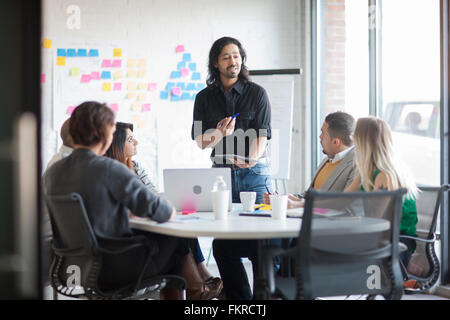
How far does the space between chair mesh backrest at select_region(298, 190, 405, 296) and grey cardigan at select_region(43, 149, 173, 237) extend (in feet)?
2.19

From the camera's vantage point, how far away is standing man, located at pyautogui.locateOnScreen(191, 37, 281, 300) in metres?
3.13

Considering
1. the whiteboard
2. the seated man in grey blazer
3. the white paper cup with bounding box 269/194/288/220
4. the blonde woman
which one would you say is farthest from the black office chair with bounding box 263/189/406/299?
the whiteboard

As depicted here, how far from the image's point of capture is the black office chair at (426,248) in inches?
93.5

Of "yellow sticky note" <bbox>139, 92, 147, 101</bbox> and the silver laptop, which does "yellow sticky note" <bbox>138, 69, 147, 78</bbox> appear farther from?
the silver laptop

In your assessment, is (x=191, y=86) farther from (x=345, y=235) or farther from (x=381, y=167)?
(x=345, y=235)

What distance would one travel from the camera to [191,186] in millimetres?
2471

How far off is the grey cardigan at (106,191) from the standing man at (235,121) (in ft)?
3.59

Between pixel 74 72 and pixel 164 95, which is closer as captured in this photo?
pixel 74 72

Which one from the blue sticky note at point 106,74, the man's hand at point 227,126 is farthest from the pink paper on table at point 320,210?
the blue sticky note at point 106,74

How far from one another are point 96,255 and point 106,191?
26 cm

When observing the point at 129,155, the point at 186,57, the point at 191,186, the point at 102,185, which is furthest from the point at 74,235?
the point at 186,57

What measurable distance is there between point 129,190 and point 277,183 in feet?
9.68
